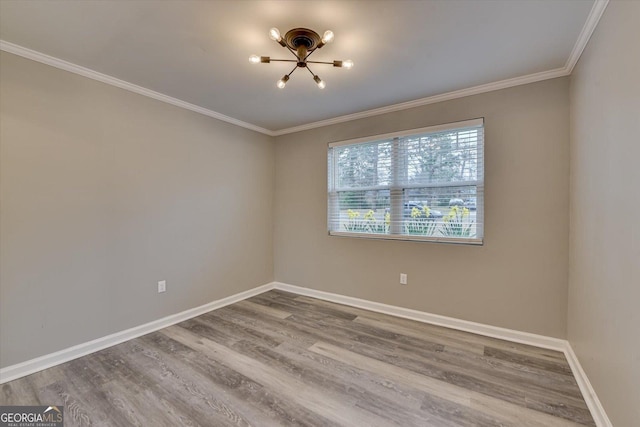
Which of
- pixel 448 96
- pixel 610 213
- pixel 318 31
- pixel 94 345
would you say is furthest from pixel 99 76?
pixel 610 213

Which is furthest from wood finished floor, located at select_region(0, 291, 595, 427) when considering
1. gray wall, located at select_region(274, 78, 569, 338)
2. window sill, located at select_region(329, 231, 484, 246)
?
window sill, located at select_region(329, 231, 484, 246)

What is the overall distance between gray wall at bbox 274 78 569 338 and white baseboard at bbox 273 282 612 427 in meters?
0.06

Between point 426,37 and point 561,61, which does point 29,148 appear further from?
point 561,61

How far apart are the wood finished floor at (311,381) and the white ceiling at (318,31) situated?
98.5 inches

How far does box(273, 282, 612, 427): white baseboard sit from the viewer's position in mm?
1734

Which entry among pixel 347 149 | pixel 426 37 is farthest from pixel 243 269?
pixel 426 37

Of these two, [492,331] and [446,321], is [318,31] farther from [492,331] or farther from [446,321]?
[492,331]

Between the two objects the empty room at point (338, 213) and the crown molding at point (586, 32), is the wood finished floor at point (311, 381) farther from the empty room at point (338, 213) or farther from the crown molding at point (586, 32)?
the crown molding at point (586, 32)

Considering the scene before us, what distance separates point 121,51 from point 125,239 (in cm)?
166

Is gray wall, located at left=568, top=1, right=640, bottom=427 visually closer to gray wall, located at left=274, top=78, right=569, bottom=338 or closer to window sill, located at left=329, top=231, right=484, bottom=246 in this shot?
gray wall, located at left=274, top=78, right=569, bottom=338

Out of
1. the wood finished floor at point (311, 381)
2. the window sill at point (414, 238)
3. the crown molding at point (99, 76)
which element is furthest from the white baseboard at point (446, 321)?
the crown molding at point (99, 76)

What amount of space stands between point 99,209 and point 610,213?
3820 mm

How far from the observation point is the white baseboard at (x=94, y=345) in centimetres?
203

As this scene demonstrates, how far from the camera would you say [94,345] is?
243 cm
